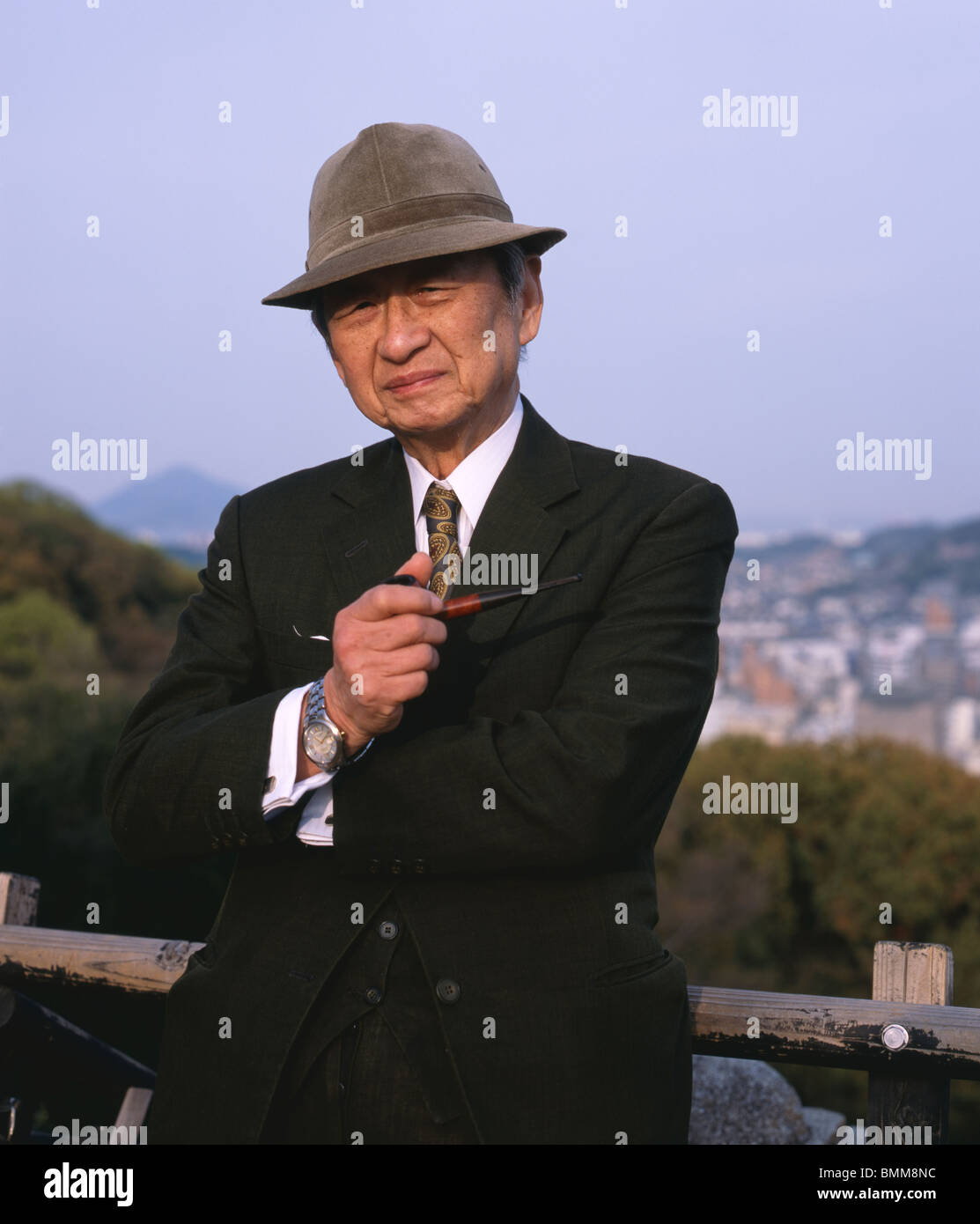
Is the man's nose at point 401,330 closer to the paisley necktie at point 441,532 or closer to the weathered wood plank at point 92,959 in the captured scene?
the paisley necktie at point 441,532

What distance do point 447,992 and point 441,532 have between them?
0.94 meters

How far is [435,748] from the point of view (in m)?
2.55

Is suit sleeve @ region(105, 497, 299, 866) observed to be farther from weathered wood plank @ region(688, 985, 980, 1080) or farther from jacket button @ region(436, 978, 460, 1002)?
weathered wood plank @ region(688, 985, 980, 1080)

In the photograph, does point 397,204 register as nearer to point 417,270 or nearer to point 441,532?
point 417,270

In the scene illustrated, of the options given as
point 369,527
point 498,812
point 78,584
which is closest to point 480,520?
point 369,527

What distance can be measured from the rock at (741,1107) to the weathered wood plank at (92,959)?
264cm

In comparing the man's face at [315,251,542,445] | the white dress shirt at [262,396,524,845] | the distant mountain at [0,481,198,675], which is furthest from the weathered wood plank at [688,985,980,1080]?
the distant mountain at [0,481,198,675]

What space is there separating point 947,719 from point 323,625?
69432 millimetres

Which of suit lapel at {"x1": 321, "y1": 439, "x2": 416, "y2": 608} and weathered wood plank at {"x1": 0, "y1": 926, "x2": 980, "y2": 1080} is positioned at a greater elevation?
suit lapel at {"x1": 321, "y1": 439, "x2": 416, "y2": 608}

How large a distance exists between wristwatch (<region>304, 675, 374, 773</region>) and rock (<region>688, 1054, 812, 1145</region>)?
348 cm

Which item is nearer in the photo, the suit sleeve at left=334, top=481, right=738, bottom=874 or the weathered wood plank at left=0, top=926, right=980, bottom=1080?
the suit sleeve at left=334, top=481, right=738, bottom=874

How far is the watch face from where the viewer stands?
2.53m

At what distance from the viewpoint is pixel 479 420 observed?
2936 millimetres
